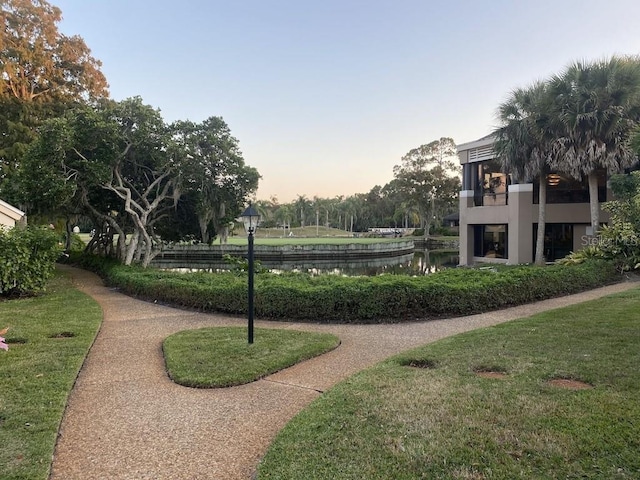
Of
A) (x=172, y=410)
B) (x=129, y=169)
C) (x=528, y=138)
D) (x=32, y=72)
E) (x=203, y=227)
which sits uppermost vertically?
(x=32, y=72)

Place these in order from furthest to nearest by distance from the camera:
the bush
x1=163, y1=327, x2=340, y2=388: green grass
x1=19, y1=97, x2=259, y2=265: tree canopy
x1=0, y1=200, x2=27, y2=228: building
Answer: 1. x1=19, y1=97, x2=259, y2=265: tree canopy
2. x1=0, y1=200, x2=27, y2=228: building
3. the bush
4. x1=163, y1=327, x2=340, y2=388: green grass

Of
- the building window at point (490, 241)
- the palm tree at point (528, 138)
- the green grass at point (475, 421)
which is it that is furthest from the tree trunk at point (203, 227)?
the building window at point (490, 241)

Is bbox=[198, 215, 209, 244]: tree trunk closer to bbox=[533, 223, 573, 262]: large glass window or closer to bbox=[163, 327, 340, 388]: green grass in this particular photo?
bbox=[163, 327, 340, 388]: green grass

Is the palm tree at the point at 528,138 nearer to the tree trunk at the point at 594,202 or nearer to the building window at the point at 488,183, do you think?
the tree trunk at the point at 594,202

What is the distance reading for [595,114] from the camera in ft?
50.8

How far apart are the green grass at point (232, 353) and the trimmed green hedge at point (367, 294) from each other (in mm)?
1343

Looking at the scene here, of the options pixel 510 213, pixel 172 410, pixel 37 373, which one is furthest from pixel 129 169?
pixel 510 213

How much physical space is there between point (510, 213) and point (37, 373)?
776 inches

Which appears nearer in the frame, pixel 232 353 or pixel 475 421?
pixel 475 421

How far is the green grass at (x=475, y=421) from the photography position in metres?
2.78

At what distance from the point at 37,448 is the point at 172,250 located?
108 feet

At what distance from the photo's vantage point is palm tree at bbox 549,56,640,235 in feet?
50.1

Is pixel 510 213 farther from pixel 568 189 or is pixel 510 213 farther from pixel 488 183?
pixel 568 189

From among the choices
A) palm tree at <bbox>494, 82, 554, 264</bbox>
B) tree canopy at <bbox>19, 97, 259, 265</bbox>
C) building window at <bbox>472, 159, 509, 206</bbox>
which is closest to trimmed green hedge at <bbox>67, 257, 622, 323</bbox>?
tree canopy at <bbox>19, 97, 259, 265</bbox>
